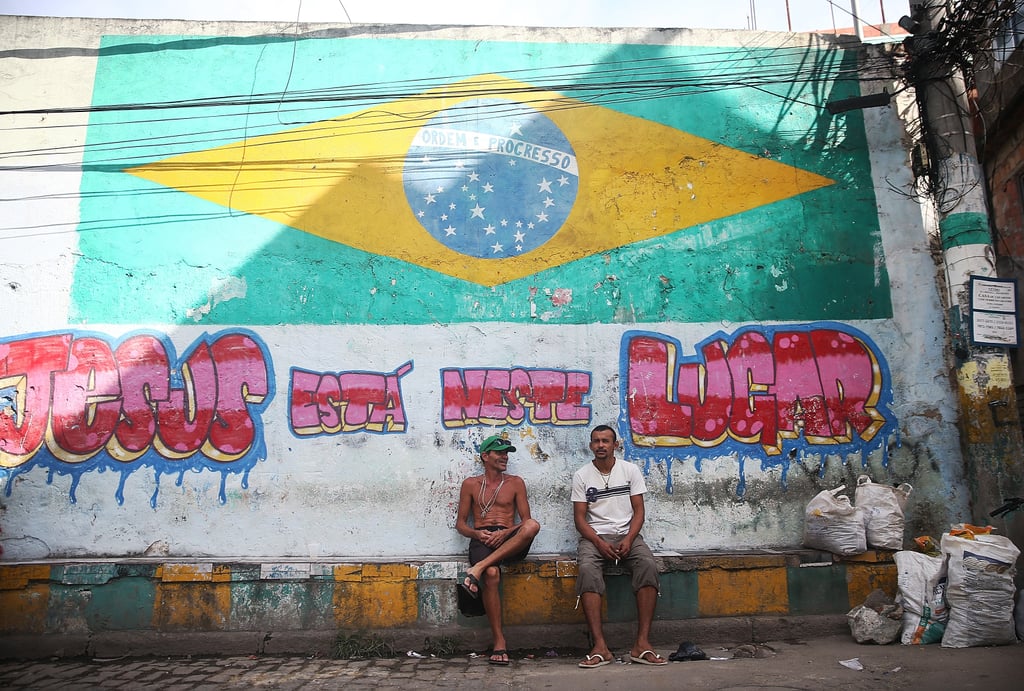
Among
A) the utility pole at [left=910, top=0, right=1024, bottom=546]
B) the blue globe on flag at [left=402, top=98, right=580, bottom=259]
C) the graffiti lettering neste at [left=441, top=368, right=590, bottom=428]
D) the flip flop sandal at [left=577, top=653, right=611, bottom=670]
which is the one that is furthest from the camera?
the blue globe on flag at [left=402, top=98, right=580, bottom=259]

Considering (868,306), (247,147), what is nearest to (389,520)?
(247,147)

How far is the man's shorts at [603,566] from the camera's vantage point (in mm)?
4879

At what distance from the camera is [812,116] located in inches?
262

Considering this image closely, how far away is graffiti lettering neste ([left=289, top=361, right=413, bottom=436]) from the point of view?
5.93 m

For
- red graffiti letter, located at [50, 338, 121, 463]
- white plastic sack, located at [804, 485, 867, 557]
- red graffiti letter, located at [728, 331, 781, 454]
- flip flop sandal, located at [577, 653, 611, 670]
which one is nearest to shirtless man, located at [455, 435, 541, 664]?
flip flop sandal, located at [577, 653, 611, 670]

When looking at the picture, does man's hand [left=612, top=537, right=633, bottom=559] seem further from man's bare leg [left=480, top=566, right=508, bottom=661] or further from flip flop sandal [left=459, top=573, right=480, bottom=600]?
flip flop sandal [left=459, top=573, right=480, bottom=600]

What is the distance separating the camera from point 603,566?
17.0 feet

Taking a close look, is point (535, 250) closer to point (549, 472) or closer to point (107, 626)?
point (549, 472)

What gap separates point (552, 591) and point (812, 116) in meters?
5.03

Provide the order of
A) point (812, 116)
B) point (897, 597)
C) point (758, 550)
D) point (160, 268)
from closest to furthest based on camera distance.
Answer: point (897, 597)
point (758, 550)
point (160, 268)
point (812, 116)

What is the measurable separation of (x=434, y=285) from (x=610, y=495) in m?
2.41

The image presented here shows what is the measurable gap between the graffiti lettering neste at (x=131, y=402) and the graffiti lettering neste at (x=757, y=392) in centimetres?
330

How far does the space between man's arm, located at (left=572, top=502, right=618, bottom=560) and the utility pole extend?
126 inches

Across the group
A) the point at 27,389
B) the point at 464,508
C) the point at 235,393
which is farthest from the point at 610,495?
the point at 27,389
